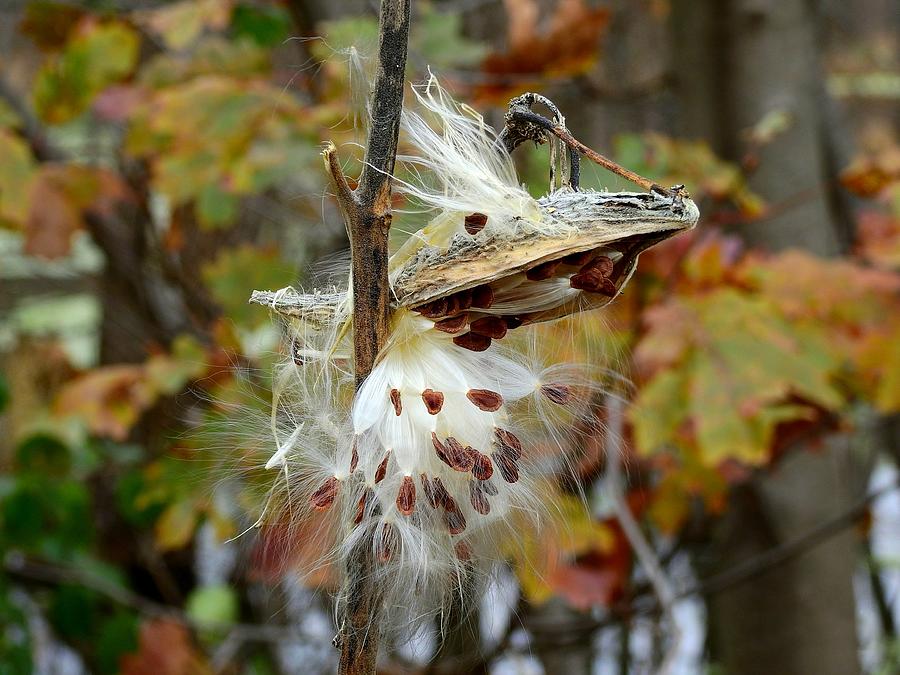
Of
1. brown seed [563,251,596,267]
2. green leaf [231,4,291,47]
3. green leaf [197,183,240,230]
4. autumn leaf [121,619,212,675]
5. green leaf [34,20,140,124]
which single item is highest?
green leaf [231,4,291,47]

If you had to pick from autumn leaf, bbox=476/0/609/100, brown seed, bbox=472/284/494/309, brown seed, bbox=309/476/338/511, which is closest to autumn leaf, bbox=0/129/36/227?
autumn leaf, bbox=476/0/609/100

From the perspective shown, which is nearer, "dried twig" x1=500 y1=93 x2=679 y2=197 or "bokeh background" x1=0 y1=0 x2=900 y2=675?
"dried twig" x1=500 y1=93 x2=679 y2=197

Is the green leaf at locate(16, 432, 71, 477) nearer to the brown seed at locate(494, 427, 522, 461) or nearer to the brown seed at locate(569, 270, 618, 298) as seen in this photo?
the brown seed at locate(494, 427, 522, 461)

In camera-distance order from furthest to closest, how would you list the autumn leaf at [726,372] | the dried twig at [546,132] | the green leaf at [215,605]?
1. the green leaf at [215,605]
2. the autumn leaf at [726,372]
3. the dried twig at [546,132]

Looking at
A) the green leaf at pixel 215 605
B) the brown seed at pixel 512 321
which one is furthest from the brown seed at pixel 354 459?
the green leaf at pixel 215 605

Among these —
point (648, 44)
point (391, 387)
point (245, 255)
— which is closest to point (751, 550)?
point (245, 255)

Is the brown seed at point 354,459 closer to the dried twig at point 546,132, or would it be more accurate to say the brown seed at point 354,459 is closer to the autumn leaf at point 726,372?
the dried twig at point 546,132

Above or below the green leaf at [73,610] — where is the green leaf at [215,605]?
below

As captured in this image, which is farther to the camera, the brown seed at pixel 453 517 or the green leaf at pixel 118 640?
the green leaf at pixel 118 640

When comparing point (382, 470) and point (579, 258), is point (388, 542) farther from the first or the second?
point (579, 258)
